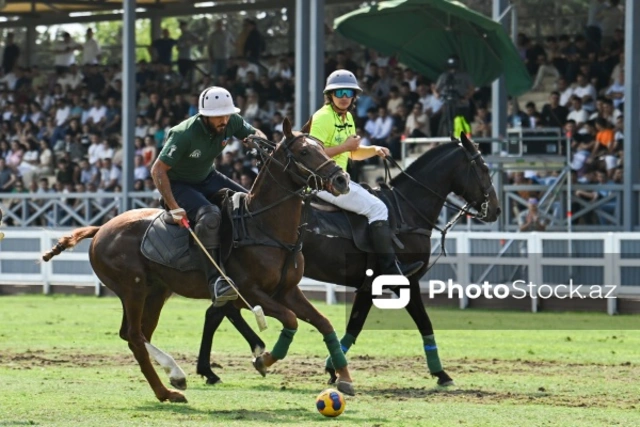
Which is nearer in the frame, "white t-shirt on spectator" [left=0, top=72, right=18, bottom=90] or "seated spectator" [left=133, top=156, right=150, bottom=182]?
"seated spectator" [left=133, top=156, right=150, bottom=182]

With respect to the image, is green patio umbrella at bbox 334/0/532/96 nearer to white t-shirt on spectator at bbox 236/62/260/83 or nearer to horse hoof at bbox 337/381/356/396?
white t-shirt on spectator at bbox 236/62/260/83

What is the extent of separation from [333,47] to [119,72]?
6395 millimetres

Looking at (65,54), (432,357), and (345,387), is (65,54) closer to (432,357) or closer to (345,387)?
(432,357)

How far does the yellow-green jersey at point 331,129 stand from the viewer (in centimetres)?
1300

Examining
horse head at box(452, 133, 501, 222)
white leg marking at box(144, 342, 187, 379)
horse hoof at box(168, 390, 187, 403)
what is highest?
horse head at box(452, 133, 501, 222)

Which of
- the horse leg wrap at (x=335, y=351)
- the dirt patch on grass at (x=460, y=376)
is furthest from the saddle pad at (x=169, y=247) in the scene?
the dirt patch on grass at (x=460, y=376)

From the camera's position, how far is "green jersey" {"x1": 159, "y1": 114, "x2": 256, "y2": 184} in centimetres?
1147

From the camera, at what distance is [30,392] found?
11.8 m

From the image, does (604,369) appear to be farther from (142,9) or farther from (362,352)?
(142,9)

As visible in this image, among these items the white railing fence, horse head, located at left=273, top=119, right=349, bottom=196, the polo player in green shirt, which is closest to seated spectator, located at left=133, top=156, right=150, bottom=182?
the white railing fence

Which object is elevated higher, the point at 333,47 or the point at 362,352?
the point at 333,47

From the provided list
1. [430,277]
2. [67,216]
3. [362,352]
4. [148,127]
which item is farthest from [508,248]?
[148,127]

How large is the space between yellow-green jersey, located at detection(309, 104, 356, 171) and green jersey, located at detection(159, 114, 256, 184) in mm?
1136

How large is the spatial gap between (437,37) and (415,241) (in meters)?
10.7
